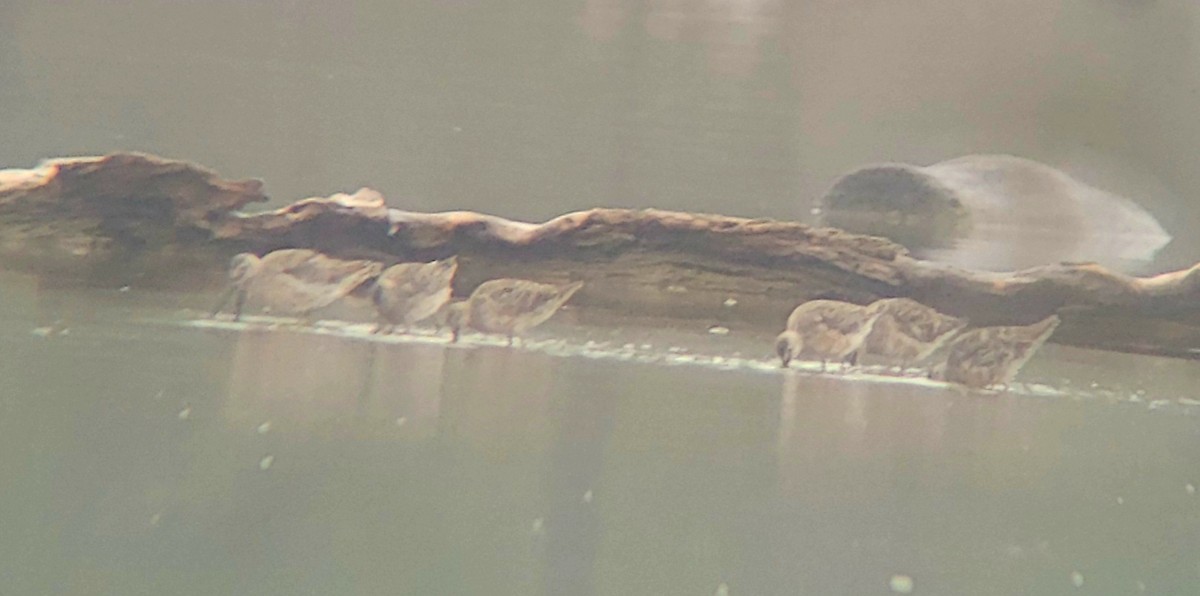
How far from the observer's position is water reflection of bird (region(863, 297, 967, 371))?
1.03 m

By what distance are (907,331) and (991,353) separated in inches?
4.2

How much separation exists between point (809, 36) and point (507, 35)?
378 mm

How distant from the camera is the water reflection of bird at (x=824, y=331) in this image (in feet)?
3.36

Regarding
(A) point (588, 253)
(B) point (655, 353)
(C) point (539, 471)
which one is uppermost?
(A) point (588, 253)

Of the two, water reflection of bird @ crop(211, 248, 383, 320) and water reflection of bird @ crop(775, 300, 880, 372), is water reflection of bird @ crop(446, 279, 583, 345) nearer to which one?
water reflection of bird @ crop(211, 248, 383, 320)

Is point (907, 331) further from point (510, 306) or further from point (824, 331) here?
point (510, 306)

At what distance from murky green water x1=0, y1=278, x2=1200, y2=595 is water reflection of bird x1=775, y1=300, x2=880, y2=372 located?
1.2 inches

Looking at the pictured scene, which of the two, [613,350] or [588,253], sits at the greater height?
[588,253]

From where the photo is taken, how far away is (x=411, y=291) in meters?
1.01

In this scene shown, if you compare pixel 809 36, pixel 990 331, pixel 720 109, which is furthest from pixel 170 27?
pixel 990 331

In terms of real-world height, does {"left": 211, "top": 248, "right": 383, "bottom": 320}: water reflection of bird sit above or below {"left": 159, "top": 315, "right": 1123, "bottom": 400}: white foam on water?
above

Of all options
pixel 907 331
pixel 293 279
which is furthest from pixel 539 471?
pixel 907 331

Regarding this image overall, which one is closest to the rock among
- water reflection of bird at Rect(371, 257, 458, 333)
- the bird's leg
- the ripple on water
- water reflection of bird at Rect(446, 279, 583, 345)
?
the ripple on water

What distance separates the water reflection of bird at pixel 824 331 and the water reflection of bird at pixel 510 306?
0.87ft
